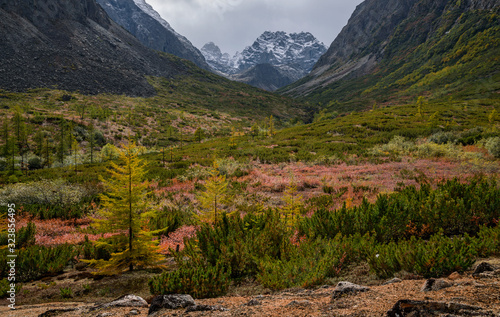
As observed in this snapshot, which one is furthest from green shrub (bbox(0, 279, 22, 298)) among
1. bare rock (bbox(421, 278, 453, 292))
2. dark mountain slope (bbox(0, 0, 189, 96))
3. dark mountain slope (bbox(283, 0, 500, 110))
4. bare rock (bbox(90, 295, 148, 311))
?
dark mountain slope (bbox(283, 0, 500, 110))

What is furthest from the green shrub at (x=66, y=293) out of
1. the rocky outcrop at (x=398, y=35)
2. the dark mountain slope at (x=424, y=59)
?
the rocky outcrop at (x=398, y=35)

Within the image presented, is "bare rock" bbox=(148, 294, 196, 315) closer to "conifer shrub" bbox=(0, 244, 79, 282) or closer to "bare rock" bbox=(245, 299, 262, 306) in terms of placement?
"bare rock" bbox=(245, 299, 262, 306)

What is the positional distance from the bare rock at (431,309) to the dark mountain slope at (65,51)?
3255 inches

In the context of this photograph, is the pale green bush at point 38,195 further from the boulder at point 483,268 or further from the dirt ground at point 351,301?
the boulder at point 483,268

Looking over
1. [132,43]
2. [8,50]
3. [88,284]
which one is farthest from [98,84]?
[88,284]

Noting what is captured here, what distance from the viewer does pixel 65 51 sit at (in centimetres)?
7575

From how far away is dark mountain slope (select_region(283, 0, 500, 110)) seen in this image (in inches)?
3046

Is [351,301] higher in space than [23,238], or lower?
higher

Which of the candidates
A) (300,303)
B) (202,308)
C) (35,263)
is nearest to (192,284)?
(202,308)

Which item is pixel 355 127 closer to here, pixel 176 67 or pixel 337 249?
pixel 337 249

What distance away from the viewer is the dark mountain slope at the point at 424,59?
254 feet

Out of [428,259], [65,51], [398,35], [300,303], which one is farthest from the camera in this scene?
[398,35]

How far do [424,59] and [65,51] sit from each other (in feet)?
495

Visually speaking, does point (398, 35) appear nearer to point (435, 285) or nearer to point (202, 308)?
point (435, 285)
